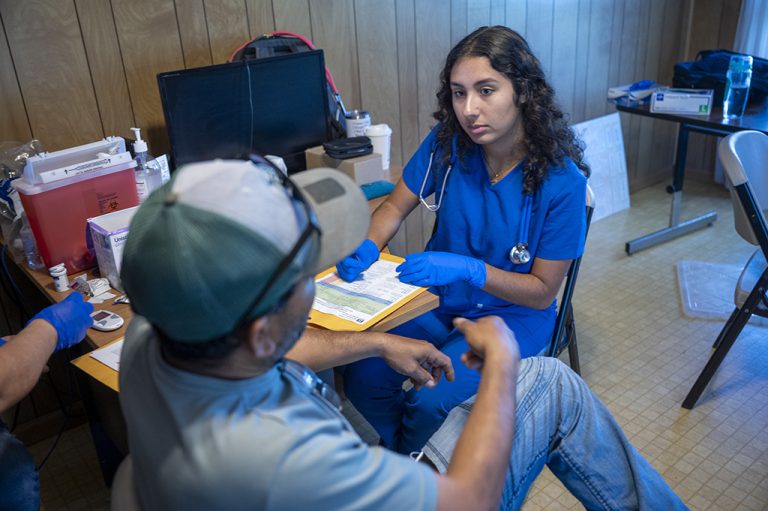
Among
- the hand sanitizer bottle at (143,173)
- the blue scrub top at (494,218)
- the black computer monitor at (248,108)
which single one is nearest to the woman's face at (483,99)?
the blue scrub top at (494,218)

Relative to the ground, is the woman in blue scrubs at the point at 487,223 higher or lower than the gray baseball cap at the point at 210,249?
lower

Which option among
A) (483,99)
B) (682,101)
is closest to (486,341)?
(483,99)

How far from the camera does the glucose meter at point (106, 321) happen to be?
148cm

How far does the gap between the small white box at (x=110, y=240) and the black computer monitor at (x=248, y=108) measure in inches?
14.4

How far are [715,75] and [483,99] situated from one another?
1853 mm

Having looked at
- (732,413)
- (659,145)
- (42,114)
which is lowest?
(732,413)

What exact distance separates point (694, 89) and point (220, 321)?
9.74 ft

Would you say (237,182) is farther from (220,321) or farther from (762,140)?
(762,140)

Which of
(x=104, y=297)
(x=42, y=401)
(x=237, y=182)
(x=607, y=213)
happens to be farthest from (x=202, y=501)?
(x=607, y=213)

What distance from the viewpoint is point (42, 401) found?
7.36ft

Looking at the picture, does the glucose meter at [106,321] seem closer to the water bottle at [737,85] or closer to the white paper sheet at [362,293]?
the white paper sheet at [362,293]

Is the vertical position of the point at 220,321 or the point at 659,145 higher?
the point at 220,321

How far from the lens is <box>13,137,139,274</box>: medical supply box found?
5.35ft

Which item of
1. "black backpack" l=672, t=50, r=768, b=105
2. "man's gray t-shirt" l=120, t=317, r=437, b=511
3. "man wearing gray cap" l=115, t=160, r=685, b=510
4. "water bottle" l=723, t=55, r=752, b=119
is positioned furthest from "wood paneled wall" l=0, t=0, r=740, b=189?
"man's gray t-shirt" l=120, t=317, r=437, b=511
